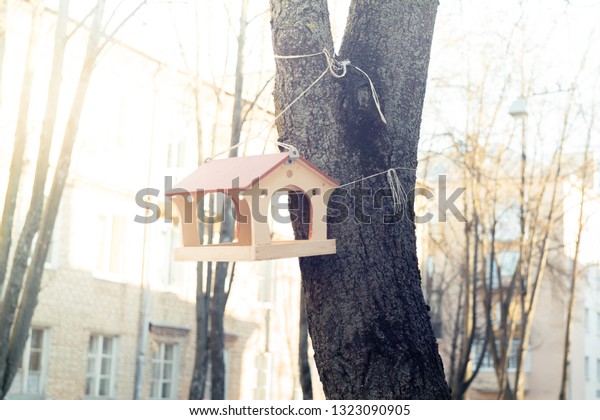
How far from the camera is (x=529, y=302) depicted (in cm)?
1909

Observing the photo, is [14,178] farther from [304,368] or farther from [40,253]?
[304,368]

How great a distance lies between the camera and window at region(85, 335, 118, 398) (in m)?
17.6

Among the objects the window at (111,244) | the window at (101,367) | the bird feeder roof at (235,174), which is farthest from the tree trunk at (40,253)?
the window at (111,244)

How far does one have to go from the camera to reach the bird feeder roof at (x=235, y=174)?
3598 mm

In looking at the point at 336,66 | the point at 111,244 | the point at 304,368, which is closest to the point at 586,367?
the point at 111,244

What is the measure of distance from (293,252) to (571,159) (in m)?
17.1

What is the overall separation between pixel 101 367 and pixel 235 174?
15117 millimetres

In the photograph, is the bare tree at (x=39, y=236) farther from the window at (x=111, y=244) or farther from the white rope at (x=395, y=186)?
the window at (x=111, y=244)

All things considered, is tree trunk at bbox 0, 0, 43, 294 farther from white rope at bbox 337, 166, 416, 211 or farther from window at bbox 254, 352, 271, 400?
window at bbox 254, 352, 271, 400

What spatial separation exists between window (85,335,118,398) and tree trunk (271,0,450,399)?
48.3 feet

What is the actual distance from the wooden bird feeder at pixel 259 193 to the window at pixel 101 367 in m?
14.5

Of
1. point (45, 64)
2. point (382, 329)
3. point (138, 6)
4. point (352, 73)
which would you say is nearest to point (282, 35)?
point (352, 73)

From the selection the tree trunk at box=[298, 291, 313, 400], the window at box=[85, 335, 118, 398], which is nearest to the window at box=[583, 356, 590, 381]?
the window at box=[85, 335, 118, 398]

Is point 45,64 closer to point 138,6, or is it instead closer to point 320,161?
point 138,6
